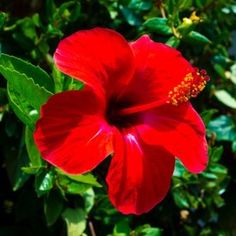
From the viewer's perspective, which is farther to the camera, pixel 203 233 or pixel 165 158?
pixel 203 233

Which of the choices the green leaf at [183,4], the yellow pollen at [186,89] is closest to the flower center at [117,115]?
the yellow pollen at [186,89]

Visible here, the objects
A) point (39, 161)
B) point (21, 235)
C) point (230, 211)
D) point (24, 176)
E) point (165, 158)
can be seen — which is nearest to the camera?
point (165, 158)

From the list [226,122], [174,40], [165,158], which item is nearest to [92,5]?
[174,40]

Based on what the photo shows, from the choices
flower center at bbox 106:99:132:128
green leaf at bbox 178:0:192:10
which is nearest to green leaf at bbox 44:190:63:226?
flower center at bbox 106:99:132:128

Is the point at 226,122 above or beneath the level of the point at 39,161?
beneath

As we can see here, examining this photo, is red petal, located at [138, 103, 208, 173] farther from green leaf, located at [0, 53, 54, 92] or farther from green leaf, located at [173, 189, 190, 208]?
green leaf, located at [173, 189, 190, 208]

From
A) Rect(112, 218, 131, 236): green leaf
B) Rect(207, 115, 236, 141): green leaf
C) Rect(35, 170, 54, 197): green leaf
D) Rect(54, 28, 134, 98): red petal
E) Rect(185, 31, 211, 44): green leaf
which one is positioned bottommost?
Rect(207, 115, 236, 141): green leaf

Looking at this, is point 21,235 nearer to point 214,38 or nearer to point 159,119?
point 159,119

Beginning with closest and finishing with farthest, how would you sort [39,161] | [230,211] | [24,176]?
[39,161] < [24,176] < [230,211]
